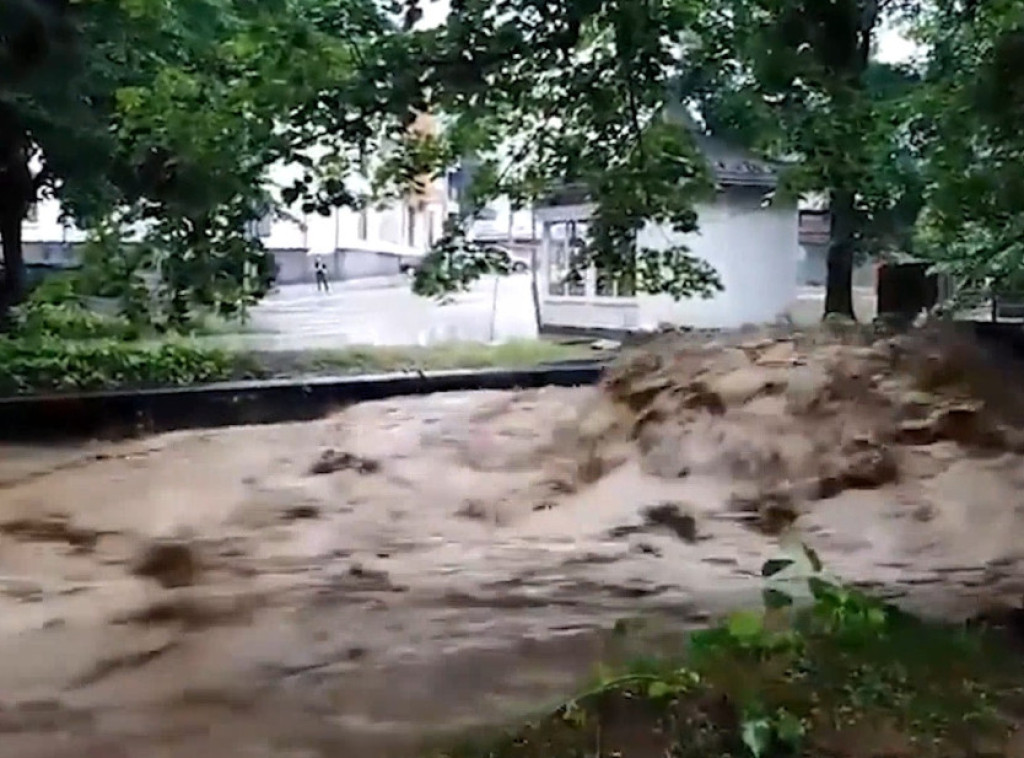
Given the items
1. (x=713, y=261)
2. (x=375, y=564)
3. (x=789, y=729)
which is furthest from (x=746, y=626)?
(x=713, y=261)

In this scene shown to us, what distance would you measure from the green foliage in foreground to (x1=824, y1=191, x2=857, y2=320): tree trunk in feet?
11.6

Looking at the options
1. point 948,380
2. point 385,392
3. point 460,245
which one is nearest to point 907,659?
point 460,245

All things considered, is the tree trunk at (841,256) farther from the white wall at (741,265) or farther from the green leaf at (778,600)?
the green leaf at (778,600)

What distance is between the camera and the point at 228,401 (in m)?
7.21

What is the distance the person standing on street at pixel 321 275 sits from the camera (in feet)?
19.0

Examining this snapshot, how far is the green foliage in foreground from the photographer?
1.82 m

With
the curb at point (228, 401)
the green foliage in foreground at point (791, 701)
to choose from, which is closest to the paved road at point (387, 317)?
the curb at point (228, 401)

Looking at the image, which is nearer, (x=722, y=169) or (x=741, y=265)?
(x=722, y=169)

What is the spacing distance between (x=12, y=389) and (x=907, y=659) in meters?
5.70

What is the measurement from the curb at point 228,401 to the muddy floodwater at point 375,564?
0.13 metres

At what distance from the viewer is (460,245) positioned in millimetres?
4797

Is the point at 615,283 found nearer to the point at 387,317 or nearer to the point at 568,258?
the point at 568,258

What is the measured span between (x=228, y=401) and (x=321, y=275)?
1.55 m

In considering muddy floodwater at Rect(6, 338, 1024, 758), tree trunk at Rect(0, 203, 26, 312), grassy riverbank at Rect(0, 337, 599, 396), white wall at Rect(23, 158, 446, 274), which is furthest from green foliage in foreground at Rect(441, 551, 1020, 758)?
tree trunk at Rect(0, 203, 26, 312)
